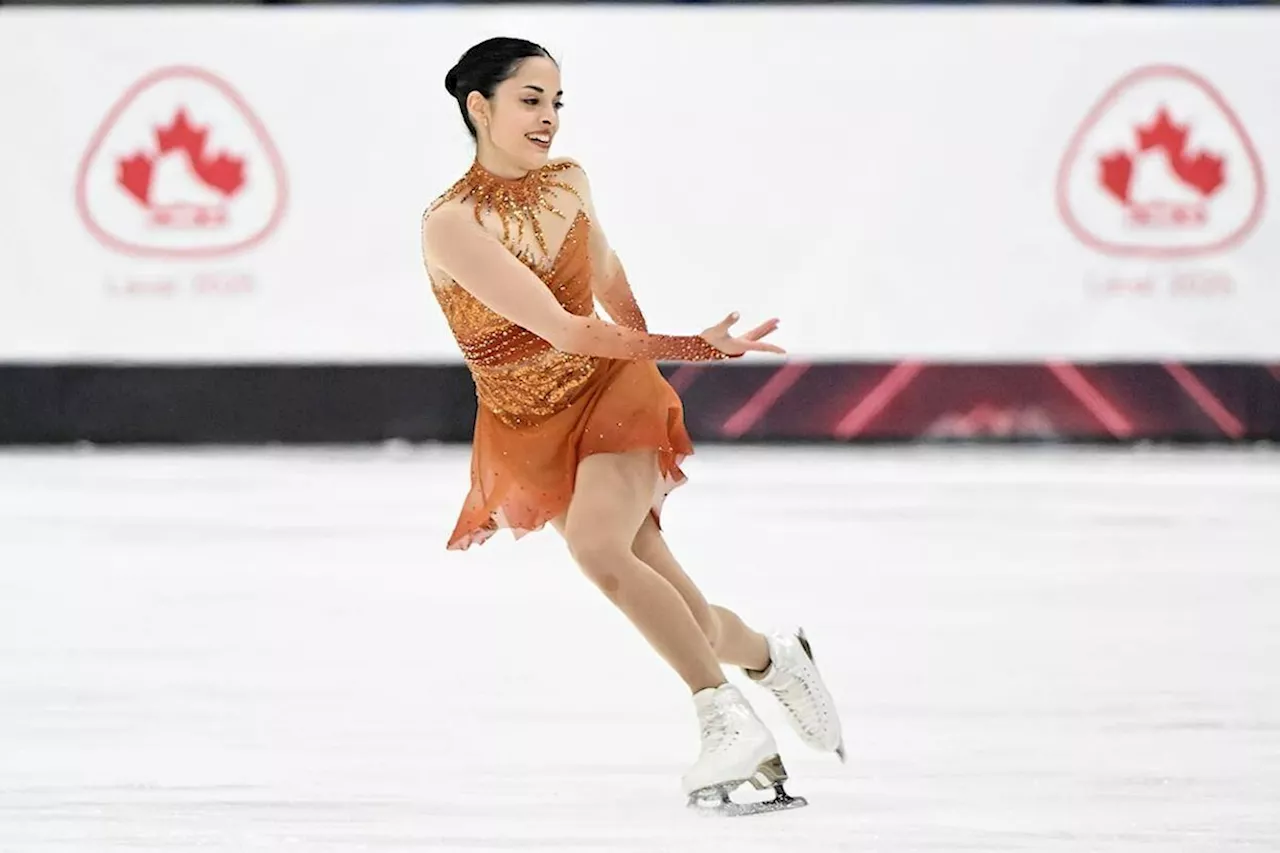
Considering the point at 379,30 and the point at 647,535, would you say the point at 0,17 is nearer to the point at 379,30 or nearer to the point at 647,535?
the point at 379,30

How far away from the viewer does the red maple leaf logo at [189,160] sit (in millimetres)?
8461

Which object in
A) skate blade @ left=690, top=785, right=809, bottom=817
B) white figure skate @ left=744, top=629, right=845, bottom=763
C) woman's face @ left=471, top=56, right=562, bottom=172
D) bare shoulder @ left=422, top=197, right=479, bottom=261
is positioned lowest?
skate blade @ left=690, top=785, right=809, bottom=817

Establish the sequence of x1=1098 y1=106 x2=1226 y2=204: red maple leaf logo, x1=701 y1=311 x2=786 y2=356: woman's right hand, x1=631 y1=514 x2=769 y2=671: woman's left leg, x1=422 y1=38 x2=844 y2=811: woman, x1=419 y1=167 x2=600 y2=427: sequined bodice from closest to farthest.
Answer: x1=701 y1=311 x2=786 y2=356: woman's right hand → x1=422 y1=38 x2=844 y2=811: woman → x1=419 y1=167 x2=600 y2=427: sequined bodice → x1=631 y1=514 x2=769 y2=671: woman's left leg → x1=1098 y1=106 x2=1226 y2=204: red maple leaf logo

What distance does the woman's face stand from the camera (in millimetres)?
2842

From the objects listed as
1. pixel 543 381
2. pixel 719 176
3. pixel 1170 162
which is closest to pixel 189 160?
pixel 719 176

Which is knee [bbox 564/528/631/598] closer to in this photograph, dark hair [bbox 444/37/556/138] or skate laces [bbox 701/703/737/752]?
skate laces [bbox 701/703/737/752]

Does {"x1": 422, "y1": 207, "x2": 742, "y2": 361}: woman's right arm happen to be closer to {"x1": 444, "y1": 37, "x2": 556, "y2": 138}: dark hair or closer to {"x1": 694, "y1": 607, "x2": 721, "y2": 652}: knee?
{"x1": 444, "y1": 37, "x2": 556, "y2": 138}: dark hair

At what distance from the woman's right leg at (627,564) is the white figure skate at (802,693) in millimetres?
246

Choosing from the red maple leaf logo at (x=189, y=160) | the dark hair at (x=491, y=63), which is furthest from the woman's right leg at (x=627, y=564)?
the red maple leaf logo at (x=189, y=160)

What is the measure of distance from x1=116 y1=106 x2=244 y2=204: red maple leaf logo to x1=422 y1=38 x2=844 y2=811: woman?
5677 millimetres

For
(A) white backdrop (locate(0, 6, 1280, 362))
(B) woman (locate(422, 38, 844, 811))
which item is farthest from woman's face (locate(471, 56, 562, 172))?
(A) white backdrop (locate(0, 6, 1280, 362))

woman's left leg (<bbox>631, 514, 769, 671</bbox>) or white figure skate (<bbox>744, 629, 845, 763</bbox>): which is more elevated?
woman's left leg (<bbox>631, 514, 769, 671</bbox>)

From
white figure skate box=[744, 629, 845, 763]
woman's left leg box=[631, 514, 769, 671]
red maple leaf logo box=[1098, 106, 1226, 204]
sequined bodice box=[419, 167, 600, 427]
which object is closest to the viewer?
sequined bodice box=[419, 167, 600, 427]

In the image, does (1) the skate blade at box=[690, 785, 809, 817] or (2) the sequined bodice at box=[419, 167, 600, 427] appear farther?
(2) the sequined bodice at box=[419, 167, 600, 427]
